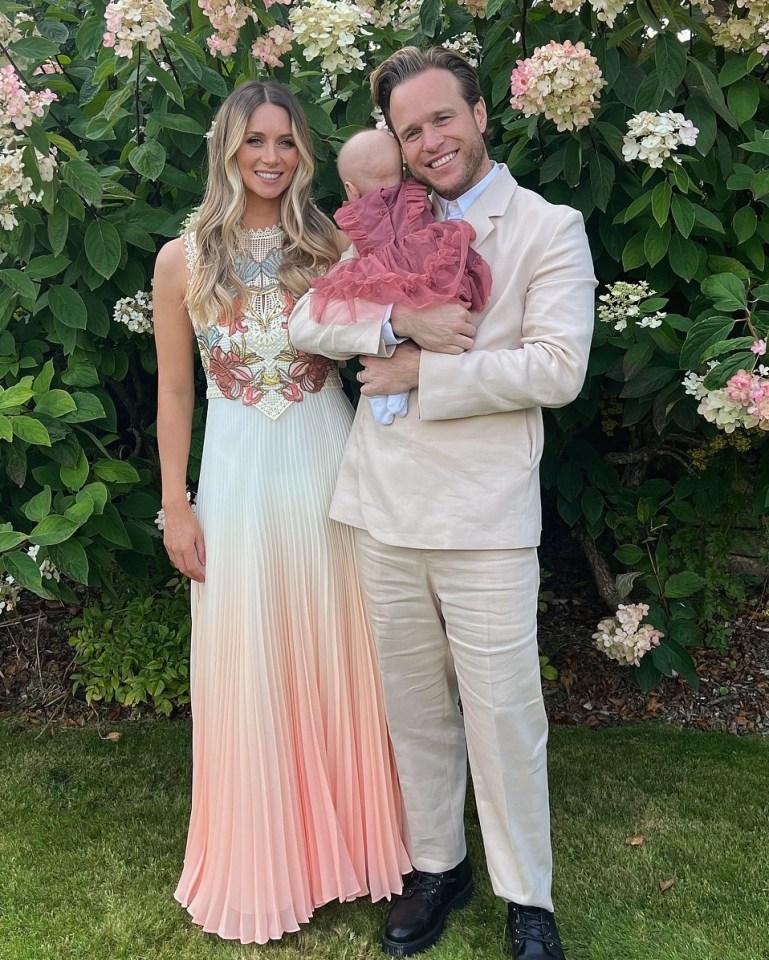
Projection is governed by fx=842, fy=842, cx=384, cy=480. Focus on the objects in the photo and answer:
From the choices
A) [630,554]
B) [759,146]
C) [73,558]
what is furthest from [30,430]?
[630,554]

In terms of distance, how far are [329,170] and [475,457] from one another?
3.99 feet

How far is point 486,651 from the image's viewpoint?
2.01m

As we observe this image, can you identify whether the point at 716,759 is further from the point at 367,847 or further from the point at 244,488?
the point at 244,488

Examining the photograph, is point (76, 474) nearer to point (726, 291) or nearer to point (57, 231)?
point (57, 231)

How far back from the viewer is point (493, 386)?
184 cm

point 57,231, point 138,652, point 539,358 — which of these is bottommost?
point 138,652

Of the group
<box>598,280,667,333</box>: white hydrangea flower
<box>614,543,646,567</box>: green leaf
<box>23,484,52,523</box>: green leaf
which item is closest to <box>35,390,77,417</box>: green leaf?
<box>23,484,52,523</box>: green leaf

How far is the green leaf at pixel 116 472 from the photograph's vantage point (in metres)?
2.63

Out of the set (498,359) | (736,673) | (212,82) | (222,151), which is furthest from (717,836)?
(212,82)

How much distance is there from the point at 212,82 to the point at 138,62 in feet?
0.83

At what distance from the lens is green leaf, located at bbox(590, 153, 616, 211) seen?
2432 mm

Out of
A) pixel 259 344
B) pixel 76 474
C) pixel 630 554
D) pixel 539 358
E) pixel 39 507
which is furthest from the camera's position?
pixel 630 554

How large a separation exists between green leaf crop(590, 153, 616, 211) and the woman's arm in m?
1.19

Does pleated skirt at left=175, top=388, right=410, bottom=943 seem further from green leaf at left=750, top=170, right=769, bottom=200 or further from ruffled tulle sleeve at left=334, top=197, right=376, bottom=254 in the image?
green leaf at left=750, top=170, right=769, bottom=200
